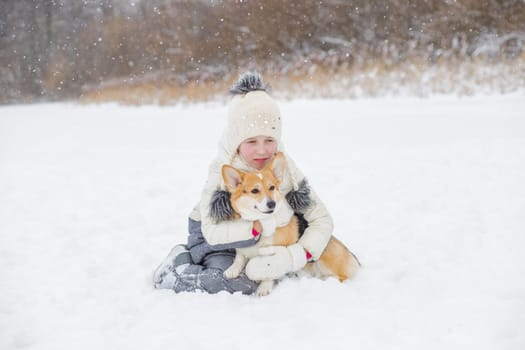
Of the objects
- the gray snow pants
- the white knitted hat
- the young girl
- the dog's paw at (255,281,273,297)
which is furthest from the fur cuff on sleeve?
the dog's paw at (255,281,273,297)

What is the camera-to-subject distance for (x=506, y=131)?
6.05m

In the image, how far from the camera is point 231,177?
273 centimetres

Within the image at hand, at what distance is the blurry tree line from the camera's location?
10625 mm

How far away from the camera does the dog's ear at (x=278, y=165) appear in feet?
9.09

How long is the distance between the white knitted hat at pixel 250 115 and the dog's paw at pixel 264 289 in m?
0.78

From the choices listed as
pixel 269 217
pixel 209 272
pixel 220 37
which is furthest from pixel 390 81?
pixel 209 272

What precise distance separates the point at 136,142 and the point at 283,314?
21.9 feet

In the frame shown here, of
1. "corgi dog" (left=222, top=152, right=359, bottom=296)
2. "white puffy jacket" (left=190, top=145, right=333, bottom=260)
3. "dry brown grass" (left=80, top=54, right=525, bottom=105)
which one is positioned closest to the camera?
"corgi dog" (left=222, top=152, right=359, bottom=296)

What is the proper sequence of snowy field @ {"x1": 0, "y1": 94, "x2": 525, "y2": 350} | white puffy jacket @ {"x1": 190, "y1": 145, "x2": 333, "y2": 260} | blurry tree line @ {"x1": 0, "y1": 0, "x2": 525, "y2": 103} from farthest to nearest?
blurry tree line @ {"x1": 0, "y1": 0, "x2": 525, "y2": 103} < white puffy jacket @ {"x1": 190, "y1": 145, "x2": 333, "y2": 260} < snowy field @ {"x1": 0, "y1": 94, "x2": 525, "y2": 350}

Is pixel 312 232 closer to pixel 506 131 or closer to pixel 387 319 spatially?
pixel 387 319

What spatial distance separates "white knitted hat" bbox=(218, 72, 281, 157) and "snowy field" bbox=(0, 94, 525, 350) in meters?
0.89

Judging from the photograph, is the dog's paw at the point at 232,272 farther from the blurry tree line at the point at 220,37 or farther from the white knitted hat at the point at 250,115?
the blurry tree line at the point at 220,37

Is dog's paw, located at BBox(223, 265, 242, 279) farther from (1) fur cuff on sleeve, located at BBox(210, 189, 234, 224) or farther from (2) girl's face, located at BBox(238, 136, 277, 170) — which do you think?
(2) girl's face, located at BBox(238, 136, 277, 170)

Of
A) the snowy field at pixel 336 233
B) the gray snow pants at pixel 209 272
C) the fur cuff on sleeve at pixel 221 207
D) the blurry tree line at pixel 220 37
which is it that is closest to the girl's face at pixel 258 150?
the fur cuff on sleeve at pixel 221 207
